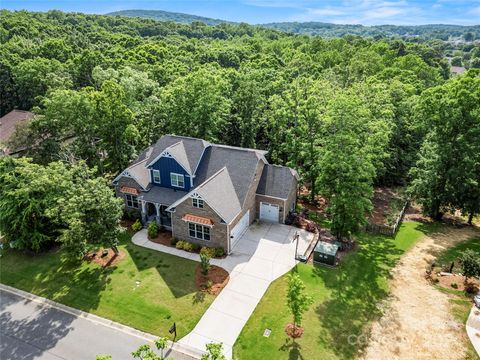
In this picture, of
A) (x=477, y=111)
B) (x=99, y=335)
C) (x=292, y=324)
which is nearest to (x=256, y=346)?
(x=292, y=324)

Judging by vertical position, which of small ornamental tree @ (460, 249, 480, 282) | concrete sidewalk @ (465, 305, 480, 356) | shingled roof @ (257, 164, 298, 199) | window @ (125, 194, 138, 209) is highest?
shingled roof @ (257, 164, 298, 199)

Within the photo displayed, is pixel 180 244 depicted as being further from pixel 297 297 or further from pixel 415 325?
pixel 415 325

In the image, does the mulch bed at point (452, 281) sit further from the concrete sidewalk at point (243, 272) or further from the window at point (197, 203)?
the window at point (197, 203)

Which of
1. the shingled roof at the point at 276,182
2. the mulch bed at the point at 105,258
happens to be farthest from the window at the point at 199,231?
the shingled roof at the point at 276,182

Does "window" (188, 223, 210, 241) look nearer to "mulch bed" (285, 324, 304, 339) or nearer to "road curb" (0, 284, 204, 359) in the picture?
"road curb" (0, 284, 204, 359)

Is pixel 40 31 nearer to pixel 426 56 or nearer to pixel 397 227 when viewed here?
pixel 397 227

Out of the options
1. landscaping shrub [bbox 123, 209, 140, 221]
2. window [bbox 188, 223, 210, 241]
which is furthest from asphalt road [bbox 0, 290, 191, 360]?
landscaping shrub [bbox 123, 209, 140, 221]
